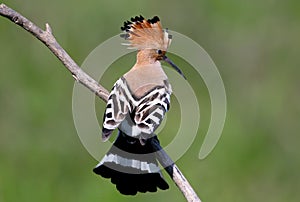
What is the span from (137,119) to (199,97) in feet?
10.0

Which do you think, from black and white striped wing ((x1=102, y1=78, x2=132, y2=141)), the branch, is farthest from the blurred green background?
black and white striped wing ((x1=102, y1=78, x2=132, y2=141))

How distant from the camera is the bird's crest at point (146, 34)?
171 inches

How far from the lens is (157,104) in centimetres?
421

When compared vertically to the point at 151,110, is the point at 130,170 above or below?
below

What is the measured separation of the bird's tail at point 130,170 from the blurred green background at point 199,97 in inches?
70.7

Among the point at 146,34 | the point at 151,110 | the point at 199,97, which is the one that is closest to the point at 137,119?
the point at 151,110

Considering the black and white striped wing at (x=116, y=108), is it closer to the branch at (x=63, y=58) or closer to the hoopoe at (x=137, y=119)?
the hoopoe at (x=137, y=119)

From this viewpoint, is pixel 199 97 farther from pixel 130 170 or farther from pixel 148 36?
pixel 130 170

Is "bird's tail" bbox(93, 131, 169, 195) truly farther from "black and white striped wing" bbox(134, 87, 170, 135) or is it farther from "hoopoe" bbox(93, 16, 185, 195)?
"black and white striped wing" bbox(134, 87, 170, 135)

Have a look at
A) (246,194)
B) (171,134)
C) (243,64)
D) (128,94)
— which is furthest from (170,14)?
(128,94)

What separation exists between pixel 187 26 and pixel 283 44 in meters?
0.79

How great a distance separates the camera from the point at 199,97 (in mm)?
7094

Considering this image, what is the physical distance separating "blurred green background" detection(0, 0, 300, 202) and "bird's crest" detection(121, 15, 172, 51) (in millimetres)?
1759

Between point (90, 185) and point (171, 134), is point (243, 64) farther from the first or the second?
point (90, 185)
